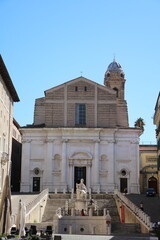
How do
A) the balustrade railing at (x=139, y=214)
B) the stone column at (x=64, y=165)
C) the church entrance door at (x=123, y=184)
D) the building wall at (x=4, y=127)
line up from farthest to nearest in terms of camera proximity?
the church entrance door at (x=123, y=184) → the stone column at (x=64, y=165) → the building wall at (x=4, y=127) → the balustrade railing at (x=139, y=214)

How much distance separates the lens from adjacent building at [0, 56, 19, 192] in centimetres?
3603

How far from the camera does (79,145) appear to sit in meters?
54.3

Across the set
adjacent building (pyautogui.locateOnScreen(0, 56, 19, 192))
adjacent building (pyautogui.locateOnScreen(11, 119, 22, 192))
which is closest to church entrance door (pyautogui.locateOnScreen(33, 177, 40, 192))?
adjacent building (pyautogui.locateOnScreen(11, 119, 22, 192))

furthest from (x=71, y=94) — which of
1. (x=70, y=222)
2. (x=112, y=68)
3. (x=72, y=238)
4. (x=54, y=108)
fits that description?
(x=72, y=238)

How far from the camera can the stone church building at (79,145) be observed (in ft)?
175

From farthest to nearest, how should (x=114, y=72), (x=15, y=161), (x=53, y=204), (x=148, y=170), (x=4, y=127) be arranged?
(x=114, y=72)
(x=148, y=170)
(x=15, y=161)
(x=53, y=204)
(x=4, y=127)

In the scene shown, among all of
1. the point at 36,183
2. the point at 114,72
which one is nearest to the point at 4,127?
the point at 36,183

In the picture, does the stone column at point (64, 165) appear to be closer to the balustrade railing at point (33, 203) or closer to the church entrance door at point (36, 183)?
the church entrance door at point (36, 183)

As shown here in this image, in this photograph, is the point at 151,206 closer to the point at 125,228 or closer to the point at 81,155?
the point at 125,228

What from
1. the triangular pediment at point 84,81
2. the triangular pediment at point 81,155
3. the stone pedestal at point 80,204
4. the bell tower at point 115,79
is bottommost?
the stone pedestal at point 80,204

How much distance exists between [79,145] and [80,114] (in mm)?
3782

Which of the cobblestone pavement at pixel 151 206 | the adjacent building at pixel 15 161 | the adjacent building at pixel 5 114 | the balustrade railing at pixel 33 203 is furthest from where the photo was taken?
the adjacent building at pixel 15 161

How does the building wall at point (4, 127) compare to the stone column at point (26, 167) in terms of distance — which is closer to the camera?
the building wall at point (4, 127)

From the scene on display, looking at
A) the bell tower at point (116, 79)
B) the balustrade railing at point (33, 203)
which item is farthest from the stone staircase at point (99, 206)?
the bell tower at point (116, 79)
